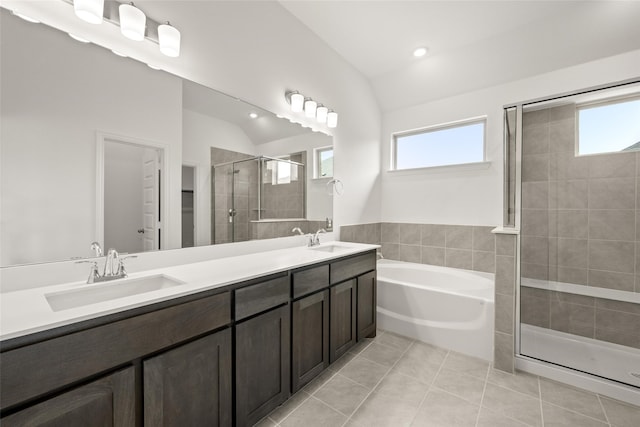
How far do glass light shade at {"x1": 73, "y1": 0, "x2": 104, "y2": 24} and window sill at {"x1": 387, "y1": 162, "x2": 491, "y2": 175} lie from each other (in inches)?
123

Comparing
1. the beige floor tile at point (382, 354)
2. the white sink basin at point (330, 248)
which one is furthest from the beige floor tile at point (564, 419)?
the white sink basin at point (330, 248)

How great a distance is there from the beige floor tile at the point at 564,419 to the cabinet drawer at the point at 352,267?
1392mm

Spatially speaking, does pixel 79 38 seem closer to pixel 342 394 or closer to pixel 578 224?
pixel 342 394

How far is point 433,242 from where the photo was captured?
3285 millimetres

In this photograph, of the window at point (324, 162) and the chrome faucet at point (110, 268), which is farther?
the window at point (324, 162)

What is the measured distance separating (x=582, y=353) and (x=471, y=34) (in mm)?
2984

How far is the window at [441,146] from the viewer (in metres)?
3.08

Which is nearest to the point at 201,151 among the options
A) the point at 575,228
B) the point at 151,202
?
the point at 151,202

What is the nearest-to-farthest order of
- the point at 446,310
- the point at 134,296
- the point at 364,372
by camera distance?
the point at 134,296
the point at 364,372
the point at 446,310

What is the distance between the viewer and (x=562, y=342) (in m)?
2.33

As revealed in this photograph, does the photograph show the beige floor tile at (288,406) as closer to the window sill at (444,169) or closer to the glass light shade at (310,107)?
the glass light shade at (310,107)

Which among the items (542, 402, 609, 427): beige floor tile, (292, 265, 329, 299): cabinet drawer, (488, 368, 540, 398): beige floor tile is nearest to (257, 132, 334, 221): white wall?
(292, 265, 329, 299): cabinet drawer

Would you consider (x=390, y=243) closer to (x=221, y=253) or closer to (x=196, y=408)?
(x=221, y=253)

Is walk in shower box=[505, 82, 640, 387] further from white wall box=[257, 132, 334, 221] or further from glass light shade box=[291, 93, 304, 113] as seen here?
glass light shade box=[291, 93, 304, 113]
